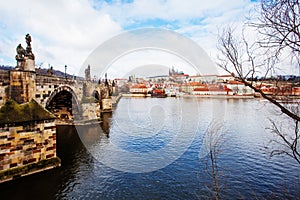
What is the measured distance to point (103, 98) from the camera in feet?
123

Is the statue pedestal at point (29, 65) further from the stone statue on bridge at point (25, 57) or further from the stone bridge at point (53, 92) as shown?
the stone bridge at point (53, 92)

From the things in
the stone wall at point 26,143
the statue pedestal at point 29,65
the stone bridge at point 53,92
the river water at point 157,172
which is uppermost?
the statue pedestal at point 29,65

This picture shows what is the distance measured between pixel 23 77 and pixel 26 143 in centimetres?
358

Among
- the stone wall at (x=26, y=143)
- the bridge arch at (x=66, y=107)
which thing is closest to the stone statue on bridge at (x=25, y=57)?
the stone wall at (x=26, y=143)

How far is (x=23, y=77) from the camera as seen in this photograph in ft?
36.3

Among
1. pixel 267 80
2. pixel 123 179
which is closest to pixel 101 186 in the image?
pixel 123 179

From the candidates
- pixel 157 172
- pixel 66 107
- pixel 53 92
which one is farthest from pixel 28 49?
pixel 66 107

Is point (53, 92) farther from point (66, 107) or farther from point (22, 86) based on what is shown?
point (66, 107)

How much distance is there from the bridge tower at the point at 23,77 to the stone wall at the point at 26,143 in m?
1.71

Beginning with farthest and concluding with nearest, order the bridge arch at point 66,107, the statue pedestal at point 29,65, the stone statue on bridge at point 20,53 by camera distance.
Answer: the bridge arch at point 66,107 → the statue pedestal at point 29,65 → the stone statue on bridge at point 20,53

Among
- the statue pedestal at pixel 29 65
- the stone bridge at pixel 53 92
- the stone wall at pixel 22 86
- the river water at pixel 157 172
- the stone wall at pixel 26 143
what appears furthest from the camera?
the statue pedestal at pixel 29 65

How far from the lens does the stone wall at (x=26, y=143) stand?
9.08 meters

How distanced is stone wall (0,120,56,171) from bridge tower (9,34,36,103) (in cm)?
171

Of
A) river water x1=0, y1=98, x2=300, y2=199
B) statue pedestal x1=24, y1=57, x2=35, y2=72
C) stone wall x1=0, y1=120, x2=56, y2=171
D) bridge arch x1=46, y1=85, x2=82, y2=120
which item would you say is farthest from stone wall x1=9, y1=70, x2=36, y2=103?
bridge arch x1=46, y1=85, x2=82, y2=120
